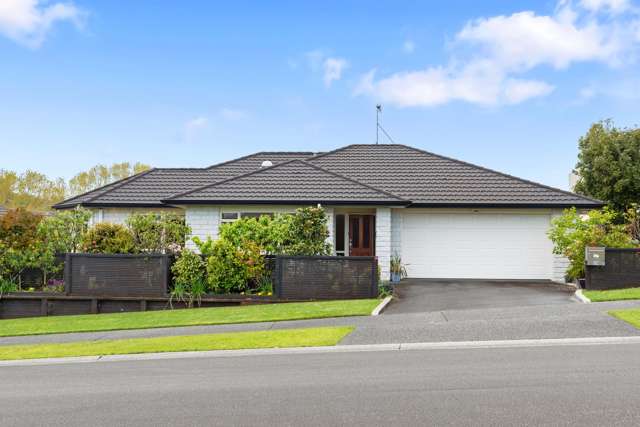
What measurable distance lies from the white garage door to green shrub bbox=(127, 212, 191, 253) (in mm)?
7815

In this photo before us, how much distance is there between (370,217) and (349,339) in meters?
11.2

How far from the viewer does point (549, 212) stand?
69.2ft

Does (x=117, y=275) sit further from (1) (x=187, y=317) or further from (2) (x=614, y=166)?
(2) (x=614, y=166)

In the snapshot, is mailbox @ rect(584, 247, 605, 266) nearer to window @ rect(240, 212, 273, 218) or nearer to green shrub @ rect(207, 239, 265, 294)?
green shrub @ rect(207, 239, 265, 294)

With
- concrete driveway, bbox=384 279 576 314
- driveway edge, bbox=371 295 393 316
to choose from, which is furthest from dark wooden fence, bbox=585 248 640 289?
driveway edge, bbox=371 295 393 316

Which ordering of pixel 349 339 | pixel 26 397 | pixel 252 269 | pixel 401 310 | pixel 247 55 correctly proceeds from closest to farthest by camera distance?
1. pixel 26 397
2. pixel 349 339
3. pixel 401 310
4. pixel 252 269
5. pixel 247 55

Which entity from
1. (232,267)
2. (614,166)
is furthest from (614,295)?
(614,166)

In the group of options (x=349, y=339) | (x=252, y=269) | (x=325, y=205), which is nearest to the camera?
(x=349, y=339)

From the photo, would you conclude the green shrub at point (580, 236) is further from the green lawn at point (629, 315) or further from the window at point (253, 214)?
the window at point (253, 214)

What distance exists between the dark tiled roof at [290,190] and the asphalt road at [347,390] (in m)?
10.3

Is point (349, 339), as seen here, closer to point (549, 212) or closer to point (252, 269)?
point (252, 269)

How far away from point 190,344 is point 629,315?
320 inches

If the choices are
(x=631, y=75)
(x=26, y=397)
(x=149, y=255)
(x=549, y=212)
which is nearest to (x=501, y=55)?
(x=631, y=75)

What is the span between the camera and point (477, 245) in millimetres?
21406
